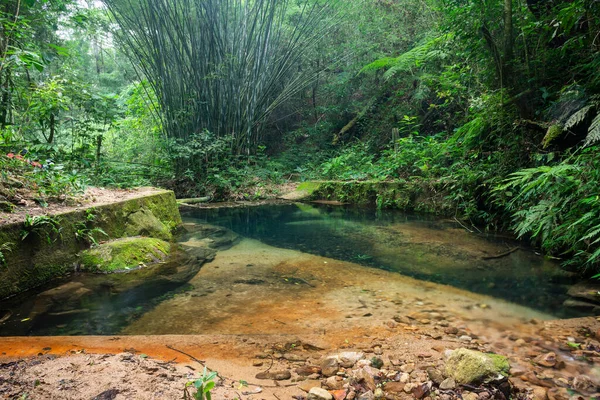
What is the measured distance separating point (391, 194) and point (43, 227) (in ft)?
14.4

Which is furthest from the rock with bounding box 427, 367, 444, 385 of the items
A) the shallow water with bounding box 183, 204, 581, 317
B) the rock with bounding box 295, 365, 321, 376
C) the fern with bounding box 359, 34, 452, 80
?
the fern with bounding box 359, 34, 452, 80

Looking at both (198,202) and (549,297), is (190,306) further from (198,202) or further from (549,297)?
(198,202)

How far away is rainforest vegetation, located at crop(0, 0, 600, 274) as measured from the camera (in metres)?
2.65

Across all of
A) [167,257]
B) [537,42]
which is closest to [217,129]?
[167,257]

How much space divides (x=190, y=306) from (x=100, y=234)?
1336mm

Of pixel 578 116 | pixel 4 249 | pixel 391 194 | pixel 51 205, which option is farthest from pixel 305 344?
pixel 391 194

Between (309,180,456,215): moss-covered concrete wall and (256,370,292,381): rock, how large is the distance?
361cm

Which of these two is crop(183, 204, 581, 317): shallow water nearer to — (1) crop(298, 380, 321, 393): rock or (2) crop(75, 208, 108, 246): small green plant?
(1) crop(298, 380, 321, 393): rock

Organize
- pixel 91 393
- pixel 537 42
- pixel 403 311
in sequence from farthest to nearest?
pixel 537 42, pixel 403 311, pixel 91 393

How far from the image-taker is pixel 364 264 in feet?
8.80

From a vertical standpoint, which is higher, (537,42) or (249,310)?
(537,42)

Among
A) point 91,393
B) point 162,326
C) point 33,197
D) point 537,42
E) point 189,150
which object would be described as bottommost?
point 162,326

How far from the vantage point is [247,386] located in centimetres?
109

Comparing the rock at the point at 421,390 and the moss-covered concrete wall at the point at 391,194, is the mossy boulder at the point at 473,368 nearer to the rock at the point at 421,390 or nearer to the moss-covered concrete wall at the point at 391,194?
the rock at the point at 421,390
